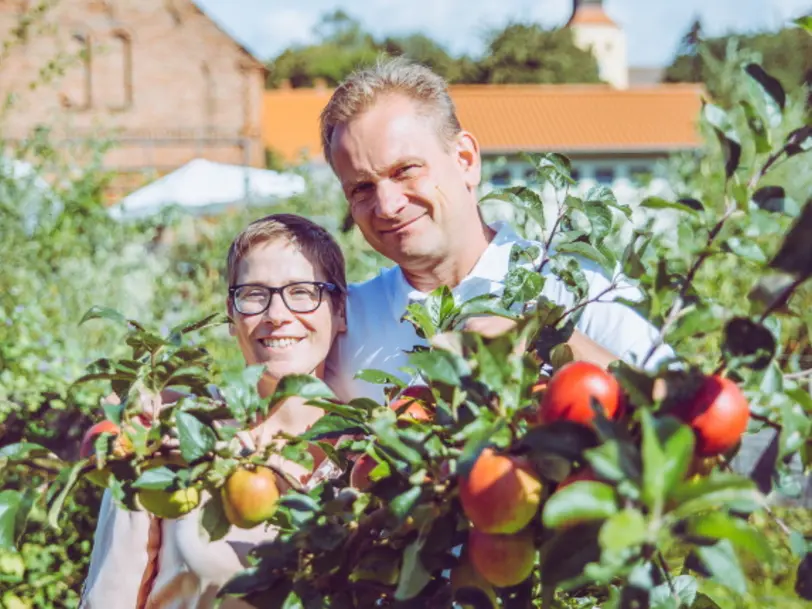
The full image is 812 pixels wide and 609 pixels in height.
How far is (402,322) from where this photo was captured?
2100mm

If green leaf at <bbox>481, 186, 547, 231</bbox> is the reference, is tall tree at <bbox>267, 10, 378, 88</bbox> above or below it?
above

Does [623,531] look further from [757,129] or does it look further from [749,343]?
[757,129]

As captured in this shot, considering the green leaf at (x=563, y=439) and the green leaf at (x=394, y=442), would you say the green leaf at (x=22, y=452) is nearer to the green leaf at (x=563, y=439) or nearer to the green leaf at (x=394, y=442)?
the green leaf at (x=394, y=442)

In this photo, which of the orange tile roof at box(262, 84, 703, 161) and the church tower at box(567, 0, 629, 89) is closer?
the orange tile roof at box(262, 84, 703, 161)

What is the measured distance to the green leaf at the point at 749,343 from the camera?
3.19 feet

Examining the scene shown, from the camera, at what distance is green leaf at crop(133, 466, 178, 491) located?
1114mm

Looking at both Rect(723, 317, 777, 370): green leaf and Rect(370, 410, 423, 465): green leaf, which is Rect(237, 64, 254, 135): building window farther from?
Rect(723, 317, 777, 370): green leaf

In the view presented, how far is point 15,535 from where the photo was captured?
114 centimetres

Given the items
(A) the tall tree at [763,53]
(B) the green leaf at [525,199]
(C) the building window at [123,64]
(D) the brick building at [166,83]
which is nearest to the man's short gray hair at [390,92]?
(B) the green leaf at [525,199]

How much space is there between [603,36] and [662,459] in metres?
61.2

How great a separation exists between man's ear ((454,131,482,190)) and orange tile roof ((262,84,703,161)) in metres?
26.7

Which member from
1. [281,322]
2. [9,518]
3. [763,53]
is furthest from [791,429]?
[763,53]

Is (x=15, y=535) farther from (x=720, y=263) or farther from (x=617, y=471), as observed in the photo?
(x=720, y=263)

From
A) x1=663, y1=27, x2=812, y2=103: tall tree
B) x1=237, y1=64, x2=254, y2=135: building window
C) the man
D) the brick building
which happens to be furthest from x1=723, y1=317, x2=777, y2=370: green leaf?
x1=663, y1=27, x2=812, y2=103: tall tree
